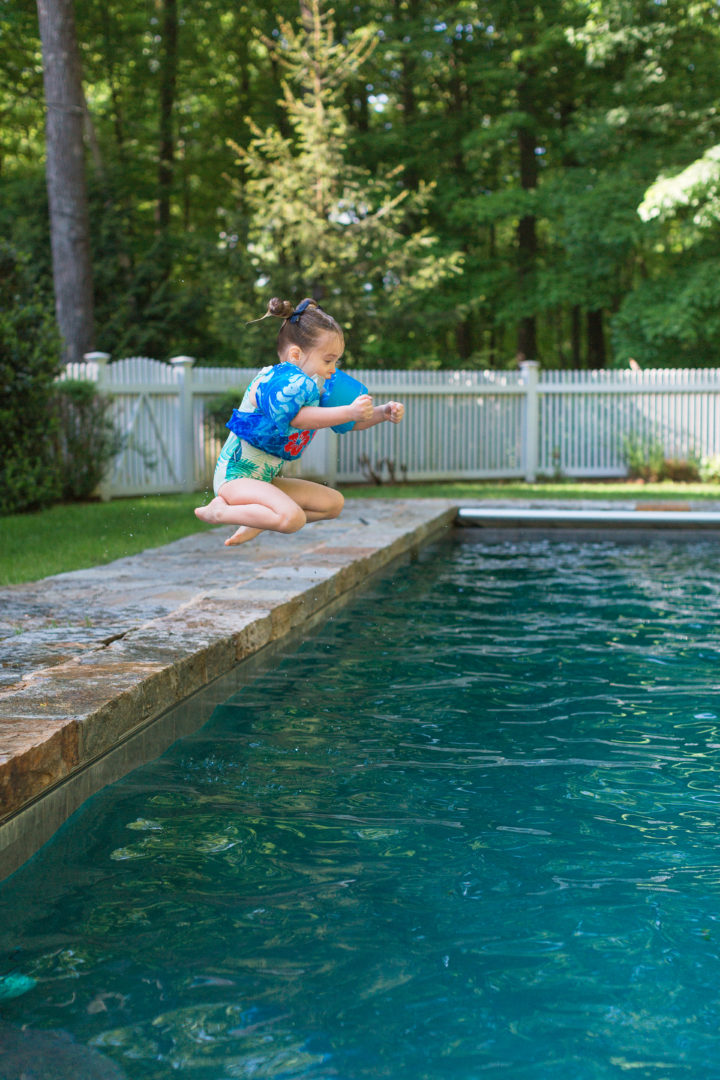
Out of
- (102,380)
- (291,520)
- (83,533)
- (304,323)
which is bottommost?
A: (83,533)

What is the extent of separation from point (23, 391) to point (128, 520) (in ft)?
5.97

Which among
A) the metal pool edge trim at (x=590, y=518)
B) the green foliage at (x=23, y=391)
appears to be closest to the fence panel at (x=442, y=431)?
the metal pool edge trim at (x=590, y=518)

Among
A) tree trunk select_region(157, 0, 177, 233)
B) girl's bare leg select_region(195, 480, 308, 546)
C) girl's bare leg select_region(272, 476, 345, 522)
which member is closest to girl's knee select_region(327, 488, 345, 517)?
girl's bare leg select_region(272, 476, 345, 522)

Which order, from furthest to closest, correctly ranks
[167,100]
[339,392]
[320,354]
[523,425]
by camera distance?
[167,100], [523,425], [339,392], [320,354]

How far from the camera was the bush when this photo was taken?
11742 millimetres

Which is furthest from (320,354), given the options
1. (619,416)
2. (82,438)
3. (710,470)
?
(619,416)

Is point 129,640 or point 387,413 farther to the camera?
point 129,640

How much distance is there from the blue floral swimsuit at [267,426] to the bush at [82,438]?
7912mm

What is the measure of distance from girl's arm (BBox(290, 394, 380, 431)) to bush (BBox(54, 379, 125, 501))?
27.6 ft

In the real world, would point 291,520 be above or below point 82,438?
below

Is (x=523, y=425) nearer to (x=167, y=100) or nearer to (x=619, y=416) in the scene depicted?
(x=619, y=416)

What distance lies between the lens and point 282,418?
3.92 m

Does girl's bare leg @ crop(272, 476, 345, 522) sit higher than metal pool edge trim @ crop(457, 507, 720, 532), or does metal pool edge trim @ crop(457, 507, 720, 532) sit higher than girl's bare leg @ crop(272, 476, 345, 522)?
girl's bare leg @ crop(272, 476, 345, 522)

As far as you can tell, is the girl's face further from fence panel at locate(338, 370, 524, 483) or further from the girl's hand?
fence panel at locate(338, 370, 524, 483)
